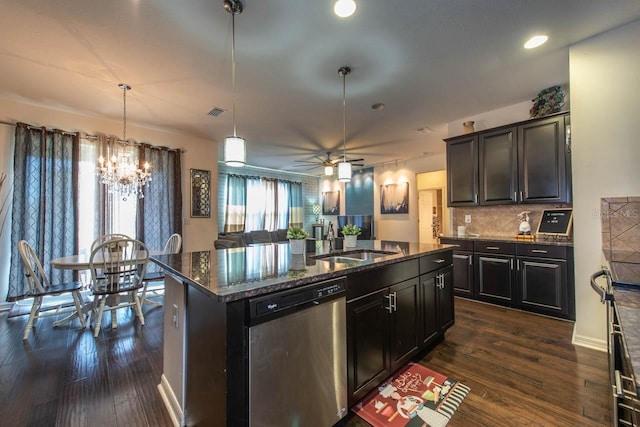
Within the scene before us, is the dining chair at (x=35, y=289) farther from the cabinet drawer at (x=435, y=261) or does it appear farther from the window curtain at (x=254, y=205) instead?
the window curtain at (x=254, y=205)

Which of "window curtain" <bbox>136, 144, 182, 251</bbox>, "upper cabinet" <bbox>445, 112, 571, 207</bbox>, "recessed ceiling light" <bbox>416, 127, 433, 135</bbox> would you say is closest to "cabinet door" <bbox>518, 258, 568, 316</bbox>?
"upper cabinet" <bbox>445, 112, 571, 207</bbox>

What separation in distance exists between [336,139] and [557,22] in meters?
3.45

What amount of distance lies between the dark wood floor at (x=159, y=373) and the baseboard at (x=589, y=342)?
0.06 meters

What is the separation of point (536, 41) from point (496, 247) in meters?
2.26

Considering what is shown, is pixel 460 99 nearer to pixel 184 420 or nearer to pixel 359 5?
pixel 359 5

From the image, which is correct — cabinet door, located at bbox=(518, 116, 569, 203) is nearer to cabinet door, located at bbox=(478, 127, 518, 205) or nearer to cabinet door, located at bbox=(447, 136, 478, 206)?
cabinet door, located at bbox=(478, 127, 518, 205)

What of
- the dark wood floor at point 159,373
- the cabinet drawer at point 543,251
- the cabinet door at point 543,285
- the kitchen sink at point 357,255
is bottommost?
the dark wood floor at point 159,373

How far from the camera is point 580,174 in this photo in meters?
2.42

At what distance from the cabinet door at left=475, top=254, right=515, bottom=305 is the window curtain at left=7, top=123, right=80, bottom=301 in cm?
567

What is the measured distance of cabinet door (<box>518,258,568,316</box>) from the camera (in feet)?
9.55

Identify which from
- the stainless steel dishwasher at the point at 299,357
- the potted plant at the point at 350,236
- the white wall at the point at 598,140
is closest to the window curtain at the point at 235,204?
the potted plant at the point at 350,236

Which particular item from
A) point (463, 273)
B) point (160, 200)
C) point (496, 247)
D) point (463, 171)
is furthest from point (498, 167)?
point (160, 200)

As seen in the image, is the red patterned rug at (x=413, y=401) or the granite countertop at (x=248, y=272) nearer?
the granite countertop at (x=248, y=272)

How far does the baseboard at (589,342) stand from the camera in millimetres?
2295
